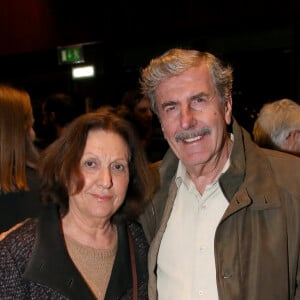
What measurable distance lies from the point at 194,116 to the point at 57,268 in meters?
0.77

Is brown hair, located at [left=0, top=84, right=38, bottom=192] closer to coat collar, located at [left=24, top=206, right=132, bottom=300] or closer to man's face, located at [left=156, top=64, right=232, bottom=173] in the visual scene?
coat collar, located at [left=24, top=206, right=132, bottom=300]

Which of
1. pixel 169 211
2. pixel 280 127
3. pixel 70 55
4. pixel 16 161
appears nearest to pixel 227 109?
pixel 169 211

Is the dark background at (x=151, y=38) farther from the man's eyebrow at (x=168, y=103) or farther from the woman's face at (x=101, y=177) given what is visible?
the woman's face at (x=101, y=177)

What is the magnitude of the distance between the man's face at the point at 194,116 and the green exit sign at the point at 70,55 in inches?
186

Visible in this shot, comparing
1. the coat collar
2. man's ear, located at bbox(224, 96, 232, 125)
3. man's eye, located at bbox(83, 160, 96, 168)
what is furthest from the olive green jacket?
man's eye, located at bbox(83, 160, 96, 168)

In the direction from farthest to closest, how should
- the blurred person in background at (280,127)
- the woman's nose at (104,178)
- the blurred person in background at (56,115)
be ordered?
the blurred person in background at (56,115)
the blurred person in background at (280,127)
the woman's nose at (104,178)

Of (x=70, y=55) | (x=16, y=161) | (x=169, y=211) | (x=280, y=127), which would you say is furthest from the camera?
(x=70, y=55)

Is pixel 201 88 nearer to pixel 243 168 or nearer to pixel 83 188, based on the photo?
pixel 243 168

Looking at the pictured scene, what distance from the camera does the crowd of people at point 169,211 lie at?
4.99 feet

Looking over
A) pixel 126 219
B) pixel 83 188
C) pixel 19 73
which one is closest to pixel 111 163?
pixel 83 188

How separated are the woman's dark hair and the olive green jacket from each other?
447 mm

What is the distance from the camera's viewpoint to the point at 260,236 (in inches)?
60.0

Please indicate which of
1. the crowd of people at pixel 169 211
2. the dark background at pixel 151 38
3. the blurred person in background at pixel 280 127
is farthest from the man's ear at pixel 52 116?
the crowd of people at pixel 169 211

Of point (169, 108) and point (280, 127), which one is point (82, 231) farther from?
point (280, 127)
